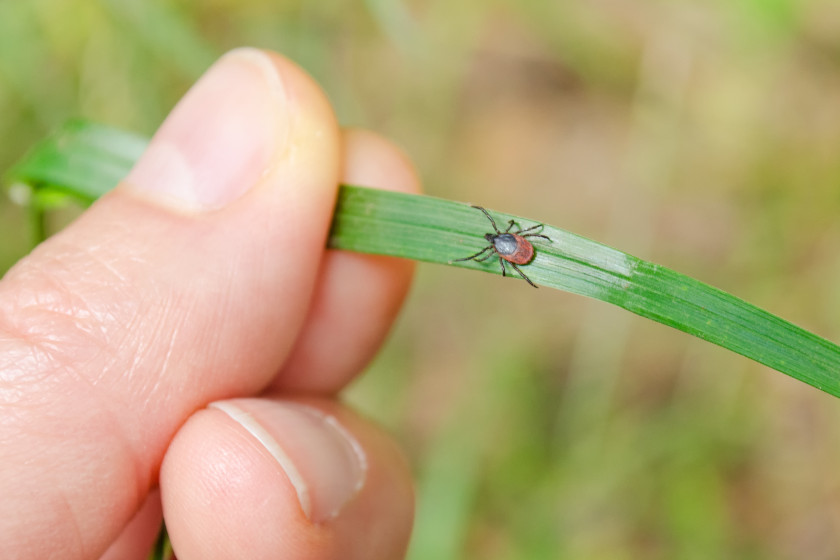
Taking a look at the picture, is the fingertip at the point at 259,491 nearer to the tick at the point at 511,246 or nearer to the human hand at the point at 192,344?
the human hand at the point at 192,344

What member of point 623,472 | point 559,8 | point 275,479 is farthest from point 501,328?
point 275,479

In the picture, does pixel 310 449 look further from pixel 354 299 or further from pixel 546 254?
pixel 546 254

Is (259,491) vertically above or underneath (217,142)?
underneath

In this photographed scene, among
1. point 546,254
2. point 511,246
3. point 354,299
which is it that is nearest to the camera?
point 546,254

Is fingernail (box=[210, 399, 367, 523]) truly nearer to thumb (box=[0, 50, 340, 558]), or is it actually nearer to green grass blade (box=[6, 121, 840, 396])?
thumb (box=[0, 50, 340, 558])

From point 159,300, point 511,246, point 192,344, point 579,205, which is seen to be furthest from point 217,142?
point 579,205

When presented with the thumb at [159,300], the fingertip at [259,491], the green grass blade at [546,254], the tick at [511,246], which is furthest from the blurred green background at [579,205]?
the tick at [511,246]

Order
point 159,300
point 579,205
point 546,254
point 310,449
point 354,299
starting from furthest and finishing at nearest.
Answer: point 579,205 → point 354,299 → point 310,449 → point 159,300 → point 546,254
